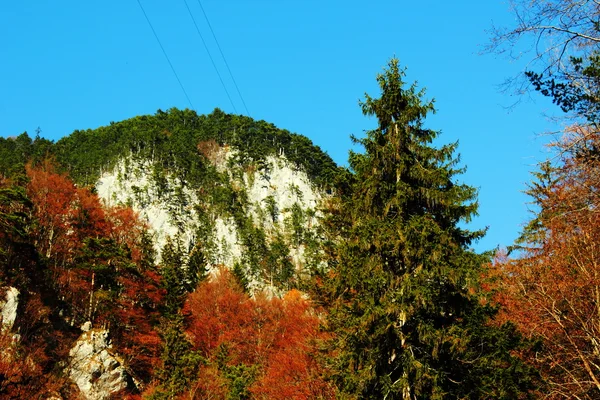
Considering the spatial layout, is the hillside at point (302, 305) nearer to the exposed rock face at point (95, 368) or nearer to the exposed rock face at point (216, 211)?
the exposed rock face at point (95, 368)

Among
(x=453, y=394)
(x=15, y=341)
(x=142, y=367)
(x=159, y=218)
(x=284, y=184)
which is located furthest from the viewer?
(x=284, y=184)

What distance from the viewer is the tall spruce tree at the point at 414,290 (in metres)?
12.2

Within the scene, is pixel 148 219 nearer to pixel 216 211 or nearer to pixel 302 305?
pixel 216 211

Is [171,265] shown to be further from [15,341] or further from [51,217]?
[15,341]

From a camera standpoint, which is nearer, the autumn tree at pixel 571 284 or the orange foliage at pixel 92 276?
the autumn tree at pixel 571 284

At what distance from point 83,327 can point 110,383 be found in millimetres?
4448

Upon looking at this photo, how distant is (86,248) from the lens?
31.8 metres

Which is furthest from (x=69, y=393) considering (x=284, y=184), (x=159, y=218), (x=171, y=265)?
(x=284, y=184)

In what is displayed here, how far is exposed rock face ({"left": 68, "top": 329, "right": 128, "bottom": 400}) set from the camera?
1085 inches

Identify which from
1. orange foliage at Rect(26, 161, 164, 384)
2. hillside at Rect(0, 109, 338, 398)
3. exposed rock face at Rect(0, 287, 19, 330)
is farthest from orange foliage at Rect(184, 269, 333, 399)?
exposed rock face at Rect(0, 287, 19, 330)

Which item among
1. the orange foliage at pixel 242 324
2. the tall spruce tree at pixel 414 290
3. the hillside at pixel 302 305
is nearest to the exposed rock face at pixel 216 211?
the hillside at pixel 302 305

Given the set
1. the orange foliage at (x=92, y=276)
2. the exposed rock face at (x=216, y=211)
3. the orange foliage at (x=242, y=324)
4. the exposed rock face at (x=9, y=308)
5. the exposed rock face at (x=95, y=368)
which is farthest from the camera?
the exposed rock face at (x=216, y=211)

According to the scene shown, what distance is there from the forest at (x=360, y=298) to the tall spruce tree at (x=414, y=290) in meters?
0.05

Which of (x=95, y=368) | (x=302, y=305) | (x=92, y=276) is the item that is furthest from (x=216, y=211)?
(x=95, y=368)
